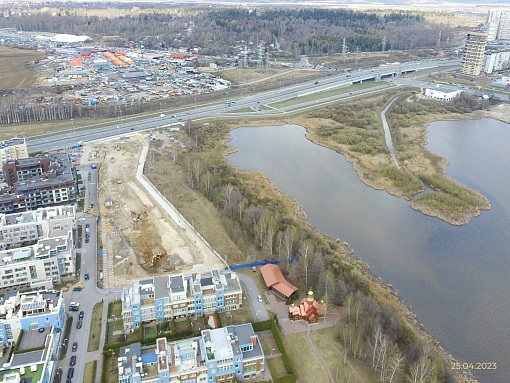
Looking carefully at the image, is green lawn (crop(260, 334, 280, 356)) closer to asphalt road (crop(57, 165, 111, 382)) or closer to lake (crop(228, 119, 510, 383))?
asphalt road (crop(57, 165, 111, 382))

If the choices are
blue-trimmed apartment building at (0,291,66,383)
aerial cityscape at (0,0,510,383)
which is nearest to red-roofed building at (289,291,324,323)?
aerial cityscape at (0,0,510,383)

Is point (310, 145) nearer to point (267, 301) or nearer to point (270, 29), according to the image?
point (267, 301)

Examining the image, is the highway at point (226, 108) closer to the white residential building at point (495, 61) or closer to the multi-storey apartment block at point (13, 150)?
the multi-storey apartment block at point (13, 150)

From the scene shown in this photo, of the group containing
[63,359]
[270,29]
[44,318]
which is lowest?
[63,359]

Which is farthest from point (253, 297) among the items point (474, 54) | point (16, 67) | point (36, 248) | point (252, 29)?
point (252, 29)

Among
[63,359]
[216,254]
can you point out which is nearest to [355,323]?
[216,254]

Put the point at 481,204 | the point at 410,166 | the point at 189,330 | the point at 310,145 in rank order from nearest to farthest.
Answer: the point at 189,330 → the point at 481,204 → the point at 410,166 → the point at 310,145

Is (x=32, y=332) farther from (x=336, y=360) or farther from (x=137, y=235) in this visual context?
(x=336, y=360)
